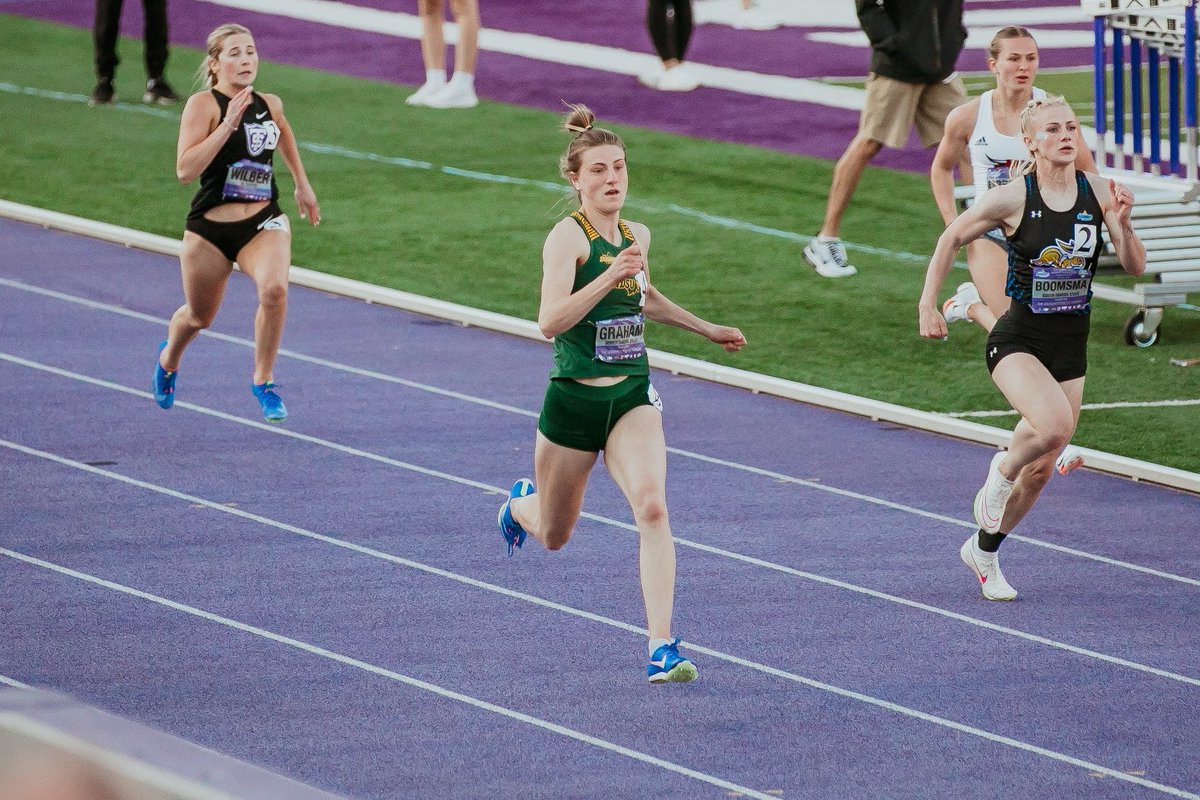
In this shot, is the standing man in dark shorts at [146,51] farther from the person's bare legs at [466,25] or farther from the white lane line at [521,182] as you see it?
the person's bare legs at [466,25]

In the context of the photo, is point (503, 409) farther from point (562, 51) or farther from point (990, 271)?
point (562, 51)

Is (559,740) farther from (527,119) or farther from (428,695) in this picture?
(527,119)

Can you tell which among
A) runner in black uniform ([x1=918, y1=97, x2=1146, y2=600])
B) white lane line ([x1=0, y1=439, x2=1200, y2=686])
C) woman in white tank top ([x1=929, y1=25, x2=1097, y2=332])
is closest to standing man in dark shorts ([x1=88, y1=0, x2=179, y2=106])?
white lane line ([x1=0, y1=439, x2=1200, y2=686])

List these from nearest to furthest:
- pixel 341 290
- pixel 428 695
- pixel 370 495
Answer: pixel 428 695 < pixel 370 495 < pixel 341 290

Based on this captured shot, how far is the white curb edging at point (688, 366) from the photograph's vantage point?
8.58 meters

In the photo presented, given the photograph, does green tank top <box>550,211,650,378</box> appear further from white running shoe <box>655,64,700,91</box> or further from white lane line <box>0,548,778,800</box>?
white running shoe <box>655,64,700,91</box>

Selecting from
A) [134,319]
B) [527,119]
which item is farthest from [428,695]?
[527,119]

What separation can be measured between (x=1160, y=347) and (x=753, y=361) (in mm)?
2431

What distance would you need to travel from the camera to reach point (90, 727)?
107 cm

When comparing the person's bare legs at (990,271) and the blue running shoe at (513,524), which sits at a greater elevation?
the person's bare legs at (990,271)

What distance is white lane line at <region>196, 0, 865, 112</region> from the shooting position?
1730 cm

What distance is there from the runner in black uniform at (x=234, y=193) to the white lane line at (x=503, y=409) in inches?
30.4

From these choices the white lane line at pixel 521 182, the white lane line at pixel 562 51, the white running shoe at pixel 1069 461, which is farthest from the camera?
the white lane line at pixel 562 51

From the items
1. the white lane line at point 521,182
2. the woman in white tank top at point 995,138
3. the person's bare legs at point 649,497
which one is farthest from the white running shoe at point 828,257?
the person's bare legs at point 649,497
